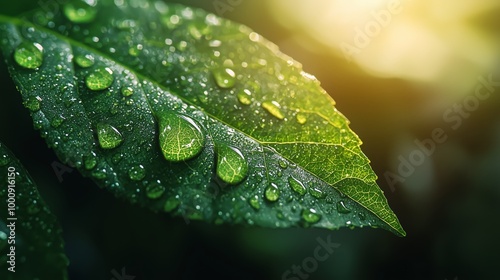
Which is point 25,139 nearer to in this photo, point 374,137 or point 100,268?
point 100,268

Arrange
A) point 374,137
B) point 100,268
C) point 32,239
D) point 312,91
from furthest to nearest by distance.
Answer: point 374,137 → point 100,268 → point 312,91 → point 32,239

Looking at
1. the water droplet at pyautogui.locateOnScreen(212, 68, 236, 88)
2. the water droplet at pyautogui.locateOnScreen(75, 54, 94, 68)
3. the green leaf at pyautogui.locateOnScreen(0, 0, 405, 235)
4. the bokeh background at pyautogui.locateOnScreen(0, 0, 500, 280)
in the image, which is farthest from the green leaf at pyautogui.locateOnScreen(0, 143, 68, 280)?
the bokeh background at pyautogui.locateOnScreen(0, 0, 500, 280)

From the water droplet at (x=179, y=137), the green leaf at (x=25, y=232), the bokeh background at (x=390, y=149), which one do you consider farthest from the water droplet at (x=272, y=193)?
the bokeh background at (x=390, y=149)

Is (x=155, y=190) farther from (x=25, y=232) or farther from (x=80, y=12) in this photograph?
(x=80, y=12)

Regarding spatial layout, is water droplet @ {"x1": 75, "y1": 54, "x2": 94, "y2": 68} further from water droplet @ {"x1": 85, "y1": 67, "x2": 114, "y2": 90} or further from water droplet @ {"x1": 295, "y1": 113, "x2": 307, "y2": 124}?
water droplet @ {"x1": 295, "y1": 113, "x2": 307, "y2": 124}

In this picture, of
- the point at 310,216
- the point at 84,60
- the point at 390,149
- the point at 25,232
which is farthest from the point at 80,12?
the point at 390,149

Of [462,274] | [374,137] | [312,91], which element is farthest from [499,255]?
[312,91]
